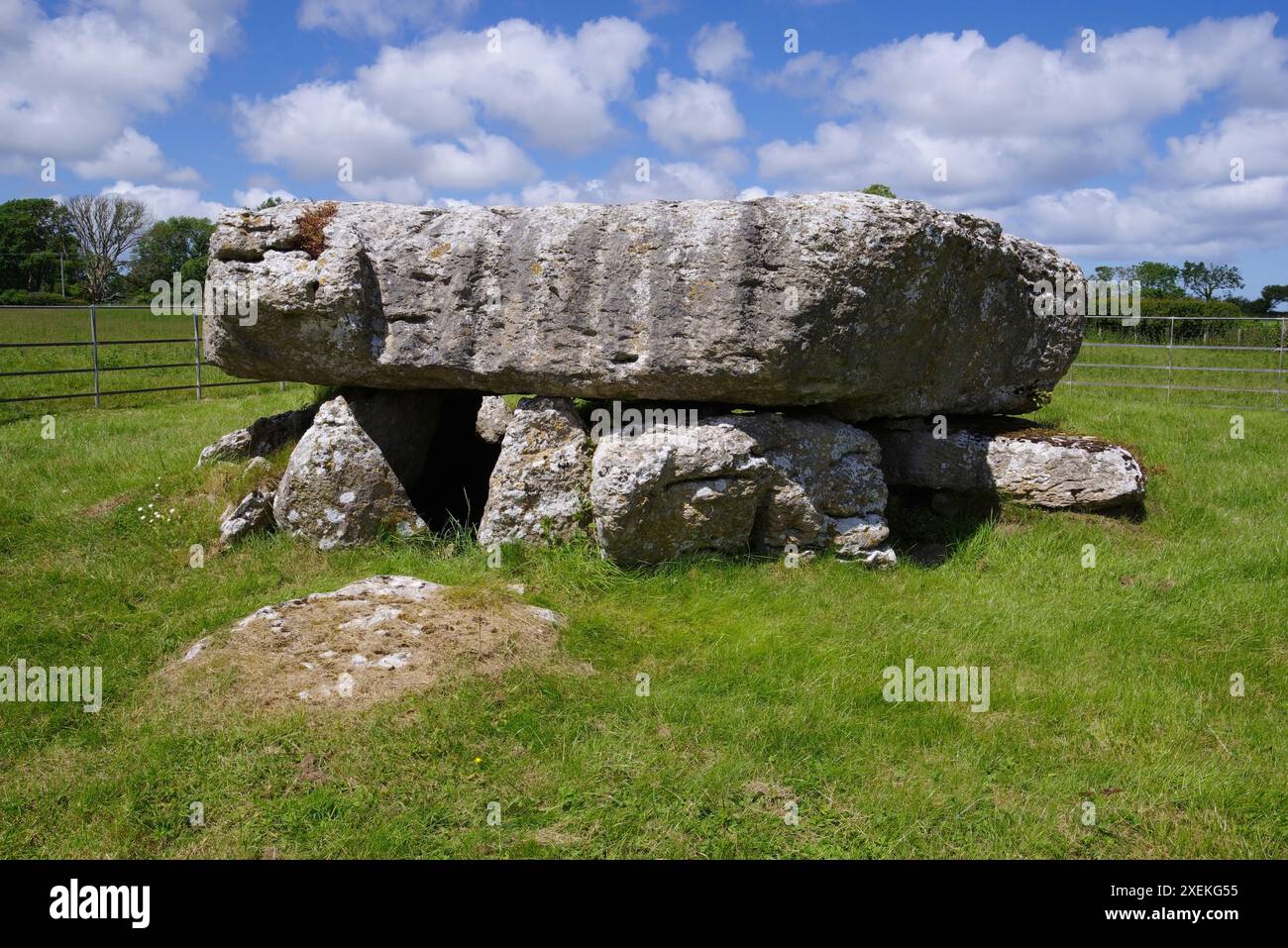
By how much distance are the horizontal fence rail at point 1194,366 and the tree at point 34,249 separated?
5863cm

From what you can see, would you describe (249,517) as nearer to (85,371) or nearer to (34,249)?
(85,371)

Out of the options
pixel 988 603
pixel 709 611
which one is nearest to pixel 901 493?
pixel 988 603

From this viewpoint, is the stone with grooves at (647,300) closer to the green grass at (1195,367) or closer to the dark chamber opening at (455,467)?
the dark chamber opening at (455,467)

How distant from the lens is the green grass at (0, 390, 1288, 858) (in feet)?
14.5

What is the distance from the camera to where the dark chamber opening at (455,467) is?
9.23 m

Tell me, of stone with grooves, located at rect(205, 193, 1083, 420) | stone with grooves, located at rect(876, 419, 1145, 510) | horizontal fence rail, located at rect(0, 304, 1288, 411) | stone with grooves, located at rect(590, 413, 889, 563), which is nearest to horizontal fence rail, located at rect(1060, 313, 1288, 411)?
horizontal fence rail, located at rect(0, 304, 1288, 411)

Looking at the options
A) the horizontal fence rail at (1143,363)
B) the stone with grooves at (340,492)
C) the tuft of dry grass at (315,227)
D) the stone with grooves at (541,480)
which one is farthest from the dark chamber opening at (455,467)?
the horizontal fence rail at (1143,363)

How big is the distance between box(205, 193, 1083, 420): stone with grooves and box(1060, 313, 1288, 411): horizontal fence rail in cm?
815

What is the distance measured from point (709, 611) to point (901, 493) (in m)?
3.02

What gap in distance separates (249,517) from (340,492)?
0.86 metres

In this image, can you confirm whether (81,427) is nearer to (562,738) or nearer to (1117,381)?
(562,738)

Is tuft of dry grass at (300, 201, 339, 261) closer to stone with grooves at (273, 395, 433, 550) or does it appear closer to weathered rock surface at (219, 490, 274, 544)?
stone with grooves at (273, 395, 433, 550)

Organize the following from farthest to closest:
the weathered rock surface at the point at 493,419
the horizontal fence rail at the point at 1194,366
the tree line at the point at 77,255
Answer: the tree line at the point at 77,255, the horizontal fence rail at the point at 1194,366, the weathered rock surface at the point at 493,419

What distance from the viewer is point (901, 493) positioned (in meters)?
8.85
